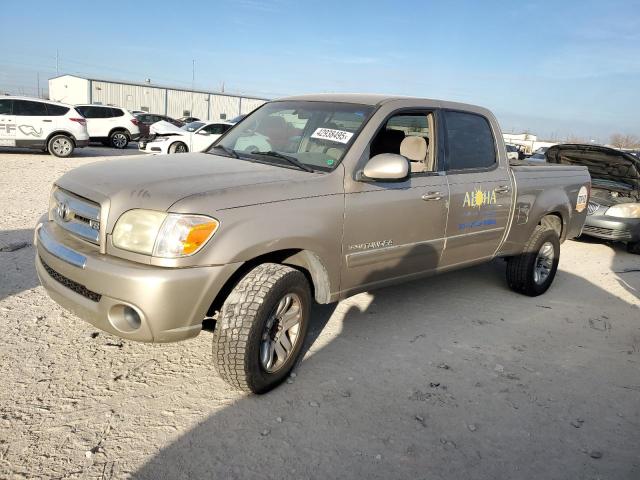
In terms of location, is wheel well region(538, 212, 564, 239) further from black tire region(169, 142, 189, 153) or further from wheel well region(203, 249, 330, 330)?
black tire region(169, 142, 189, 153)

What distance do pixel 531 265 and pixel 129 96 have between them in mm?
44913

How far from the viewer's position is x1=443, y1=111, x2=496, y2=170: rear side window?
4.19m

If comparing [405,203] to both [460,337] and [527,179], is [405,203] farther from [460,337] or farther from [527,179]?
[527,179]

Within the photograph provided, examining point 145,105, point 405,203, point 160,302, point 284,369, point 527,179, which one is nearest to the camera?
point 160,302

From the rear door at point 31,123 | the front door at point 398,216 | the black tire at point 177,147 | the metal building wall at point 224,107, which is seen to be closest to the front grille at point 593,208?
the front door at point 398,216

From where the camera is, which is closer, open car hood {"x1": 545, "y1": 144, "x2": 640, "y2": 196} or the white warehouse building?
open car hood {"x1": 545, "y1": 144, "x2": 640, "y2": 196}

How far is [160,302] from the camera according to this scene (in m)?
2.50

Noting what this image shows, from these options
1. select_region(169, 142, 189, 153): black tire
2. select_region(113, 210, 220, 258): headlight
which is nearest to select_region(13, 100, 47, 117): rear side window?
select_region(169, 142, 189, 153): black tire

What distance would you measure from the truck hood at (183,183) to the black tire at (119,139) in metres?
17.0

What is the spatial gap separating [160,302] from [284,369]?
985 millimetres

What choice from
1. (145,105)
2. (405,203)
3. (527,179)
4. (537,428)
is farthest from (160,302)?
(145,105)

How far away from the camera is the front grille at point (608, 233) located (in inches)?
297

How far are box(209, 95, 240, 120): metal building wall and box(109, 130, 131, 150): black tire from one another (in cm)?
3125

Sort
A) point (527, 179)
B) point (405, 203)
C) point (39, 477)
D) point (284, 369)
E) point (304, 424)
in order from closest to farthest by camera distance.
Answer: point (39, 477) → point (304, 424) → point (284, 369) → point (405, 203) → point (527, 179)
